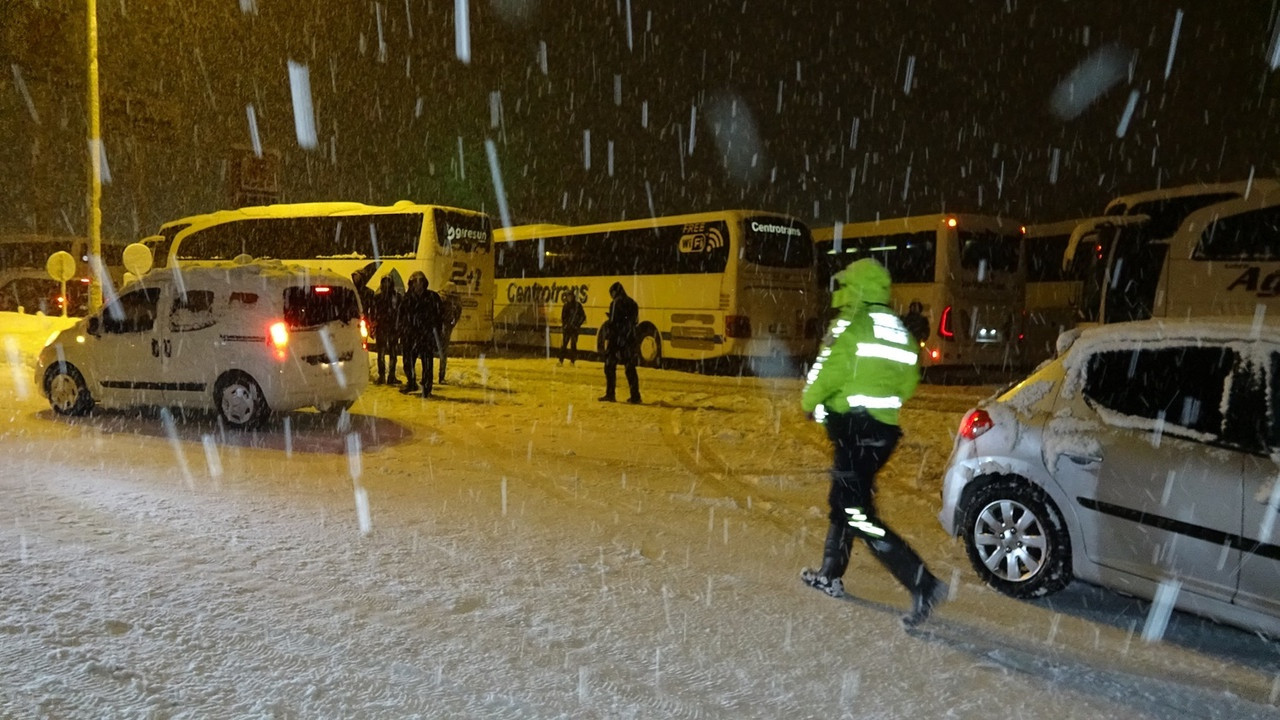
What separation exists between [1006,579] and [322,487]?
5.16 metres

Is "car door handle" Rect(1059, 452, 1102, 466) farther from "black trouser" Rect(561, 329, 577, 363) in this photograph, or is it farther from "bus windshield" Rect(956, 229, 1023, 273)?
"black trouser" Rect(561, 329, 577, 363)

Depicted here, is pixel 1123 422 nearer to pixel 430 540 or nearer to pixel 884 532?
pixel 884 532

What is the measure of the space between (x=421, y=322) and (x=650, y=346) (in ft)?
26.6

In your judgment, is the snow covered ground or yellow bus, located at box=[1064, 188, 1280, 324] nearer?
the snow covered ground

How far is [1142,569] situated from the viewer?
456 centimetres

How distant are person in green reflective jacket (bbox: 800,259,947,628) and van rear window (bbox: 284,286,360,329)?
Answer: 6.92m

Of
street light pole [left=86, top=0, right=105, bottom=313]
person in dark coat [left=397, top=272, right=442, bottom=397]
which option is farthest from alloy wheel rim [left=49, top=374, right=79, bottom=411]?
street light pole [left=86, top=0, right=105, bottom=313]

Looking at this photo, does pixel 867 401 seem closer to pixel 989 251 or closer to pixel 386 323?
pixel 386 323

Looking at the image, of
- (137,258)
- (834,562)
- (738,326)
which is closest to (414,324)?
(738,326)

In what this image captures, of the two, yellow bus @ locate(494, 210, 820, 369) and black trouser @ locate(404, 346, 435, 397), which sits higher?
yellow bus @ locate(494, 210, 820, 369)

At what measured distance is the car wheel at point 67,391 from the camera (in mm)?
10398

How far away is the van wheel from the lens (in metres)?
9.79

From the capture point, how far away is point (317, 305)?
33.2ft

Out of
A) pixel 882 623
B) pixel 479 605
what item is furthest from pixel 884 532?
pixel 479 605
